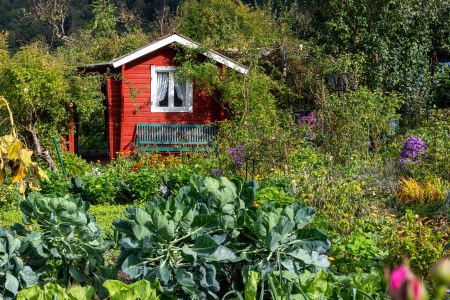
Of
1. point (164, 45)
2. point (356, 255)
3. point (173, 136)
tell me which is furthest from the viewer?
point (164, 45)

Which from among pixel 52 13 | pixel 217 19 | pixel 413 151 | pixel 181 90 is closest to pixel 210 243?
pixel 413 151

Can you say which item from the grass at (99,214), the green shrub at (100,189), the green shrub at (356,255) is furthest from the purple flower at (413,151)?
the green shrub at (356,255)

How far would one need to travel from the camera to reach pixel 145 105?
1825 cm

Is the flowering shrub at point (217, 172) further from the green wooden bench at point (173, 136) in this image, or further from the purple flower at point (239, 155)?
the green wooden bench at point (173, 136)

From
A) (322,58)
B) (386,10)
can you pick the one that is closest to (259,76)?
(322,58)

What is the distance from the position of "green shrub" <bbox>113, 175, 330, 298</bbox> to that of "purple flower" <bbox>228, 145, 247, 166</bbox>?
7.11 meters

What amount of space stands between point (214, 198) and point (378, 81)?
48.1 feet

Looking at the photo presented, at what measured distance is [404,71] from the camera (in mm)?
18625

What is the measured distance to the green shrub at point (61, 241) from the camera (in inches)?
168

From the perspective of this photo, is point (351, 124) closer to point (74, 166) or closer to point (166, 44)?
point (74, 166)

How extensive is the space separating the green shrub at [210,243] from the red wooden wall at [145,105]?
13845 mm

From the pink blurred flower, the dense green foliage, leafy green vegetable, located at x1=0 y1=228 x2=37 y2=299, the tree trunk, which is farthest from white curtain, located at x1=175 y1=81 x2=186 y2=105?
the pink blurred flower

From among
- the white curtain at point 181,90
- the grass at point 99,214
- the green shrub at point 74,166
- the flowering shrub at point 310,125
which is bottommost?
the grass at point 99,214

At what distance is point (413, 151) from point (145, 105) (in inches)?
360
